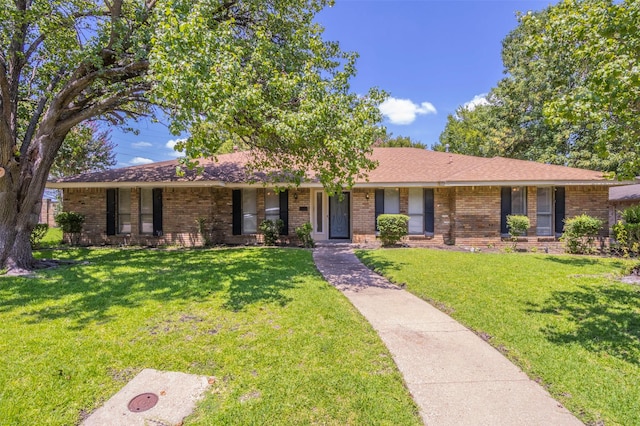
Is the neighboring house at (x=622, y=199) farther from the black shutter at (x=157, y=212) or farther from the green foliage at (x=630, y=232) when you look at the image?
the black shutter at (x=157, y=212)

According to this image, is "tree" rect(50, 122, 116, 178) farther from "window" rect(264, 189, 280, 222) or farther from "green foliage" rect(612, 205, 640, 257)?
"green foliage" rect(612, 205, 640, 257)

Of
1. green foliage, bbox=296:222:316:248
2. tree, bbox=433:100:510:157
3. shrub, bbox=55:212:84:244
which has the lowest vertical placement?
green foliage, bbox=296:222:316:248

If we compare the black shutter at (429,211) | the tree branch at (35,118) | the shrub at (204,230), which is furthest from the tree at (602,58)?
the tree branch at (35,118)

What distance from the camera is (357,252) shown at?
35.6 feet

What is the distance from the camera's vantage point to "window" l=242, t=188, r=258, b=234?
1335 cm

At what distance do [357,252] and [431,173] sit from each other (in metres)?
5.05

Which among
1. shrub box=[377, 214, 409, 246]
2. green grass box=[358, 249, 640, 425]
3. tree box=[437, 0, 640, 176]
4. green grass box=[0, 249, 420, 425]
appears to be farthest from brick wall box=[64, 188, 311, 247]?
tree box=[437, 0, 640, 176]

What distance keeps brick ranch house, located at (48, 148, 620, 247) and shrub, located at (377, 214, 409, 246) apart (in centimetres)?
98

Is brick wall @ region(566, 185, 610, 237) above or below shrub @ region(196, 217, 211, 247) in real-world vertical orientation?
above

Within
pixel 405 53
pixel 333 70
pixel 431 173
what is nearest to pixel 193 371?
→ pixel 333 70

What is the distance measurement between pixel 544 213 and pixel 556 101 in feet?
32.3

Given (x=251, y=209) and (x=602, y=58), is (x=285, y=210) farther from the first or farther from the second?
(x=602, y=58)

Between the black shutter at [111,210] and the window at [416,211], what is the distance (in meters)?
12.3

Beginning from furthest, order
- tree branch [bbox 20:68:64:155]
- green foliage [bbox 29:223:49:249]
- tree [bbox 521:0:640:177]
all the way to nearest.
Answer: green foliage [bbox 29:223:49:249] < tree branch [bbox 20:68:64:155] < tree [bbox 521:0:640:177]
